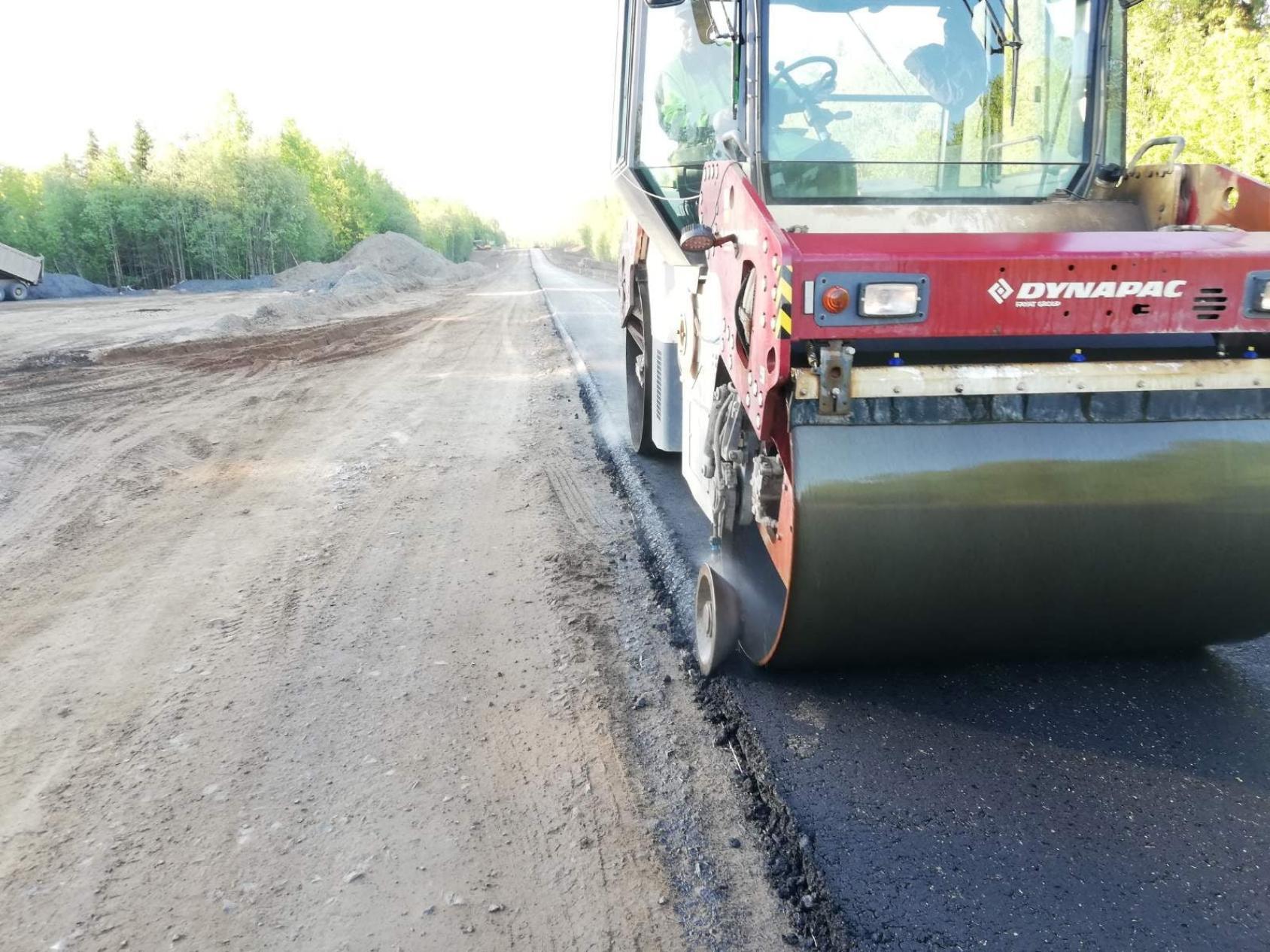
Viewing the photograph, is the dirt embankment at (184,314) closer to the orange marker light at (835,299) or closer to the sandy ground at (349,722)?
the sandy ground at (349,722)

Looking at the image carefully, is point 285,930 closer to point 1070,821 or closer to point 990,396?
point 1070,821

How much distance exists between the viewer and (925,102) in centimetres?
365

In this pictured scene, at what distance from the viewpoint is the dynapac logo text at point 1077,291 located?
2594mm

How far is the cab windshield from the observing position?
3.55 meters

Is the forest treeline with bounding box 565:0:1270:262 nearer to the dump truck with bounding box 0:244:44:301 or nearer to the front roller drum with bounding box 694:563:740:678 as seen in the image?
the front roller drum with bounding box 694:563:740:678

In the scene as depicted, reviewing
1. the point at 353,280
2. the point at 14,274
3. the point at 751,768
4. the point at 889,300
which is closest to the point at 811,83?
the point at 889,300

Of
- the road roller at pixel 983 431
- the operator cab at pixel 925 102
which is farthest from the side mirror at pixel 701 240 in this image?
the operator cab at pixel 925 102

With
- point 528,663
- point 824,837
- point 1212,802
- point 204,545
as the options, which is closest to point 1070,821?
point 1212,802

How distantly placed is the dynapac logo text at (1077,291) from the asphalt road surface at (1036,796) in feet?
2.90

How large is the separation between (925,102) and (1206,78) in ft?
32.8

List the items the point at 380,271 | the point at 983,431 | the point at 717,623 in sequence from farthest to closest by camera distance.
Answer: the point at 380,271, the point at 717,623, the point at 983,431

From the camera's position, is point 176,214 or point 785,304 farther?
point 176,214

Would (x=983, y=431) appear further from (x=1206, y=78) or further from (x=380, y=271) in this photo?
(x=380, y=271)

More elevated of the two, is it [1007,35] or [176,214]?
[176,214]
